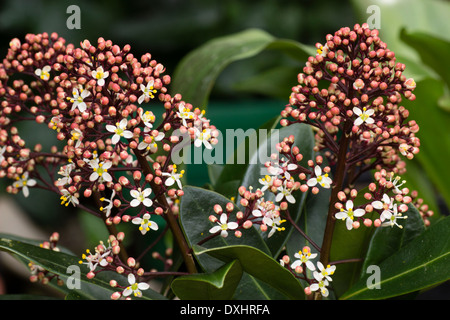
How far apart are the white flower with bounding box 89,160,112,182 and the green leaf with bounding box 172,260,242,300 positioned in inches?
5.7

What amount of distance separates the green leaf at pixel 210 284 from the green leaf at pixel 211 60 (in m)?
0.49

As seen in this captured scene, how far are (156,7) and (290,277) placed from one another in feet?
7.69

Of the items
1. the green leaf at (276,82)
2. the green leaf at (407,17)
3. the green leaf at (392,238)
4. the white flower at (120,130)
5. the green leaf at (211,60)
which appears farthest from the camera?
the green leaf at (407,17)

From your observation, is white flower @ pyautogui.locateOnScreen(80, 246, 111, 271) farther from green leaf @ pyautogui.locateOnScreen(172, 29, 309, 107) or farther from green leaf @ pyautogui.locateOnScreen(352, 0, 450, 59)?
green leaf @ pyautogui.locateOnScreen(352, 0, 450, 59)

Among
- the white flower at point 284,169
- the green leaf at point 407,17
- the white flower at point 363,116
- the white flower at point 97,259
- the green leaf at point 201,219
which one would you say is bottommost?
the white flower at point 97,259

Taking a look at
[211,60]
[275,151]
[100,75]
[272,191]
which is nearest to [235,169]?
[275,151]

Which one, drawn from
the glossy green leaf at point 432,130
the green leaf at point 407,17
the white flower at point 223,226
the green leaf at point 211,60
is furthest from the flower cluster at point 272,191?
the green leaf at point 407,17

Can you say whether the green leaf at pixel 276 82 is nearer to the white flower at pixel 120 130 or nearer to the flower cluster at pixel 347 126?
the flower cluster at pixel 347 126

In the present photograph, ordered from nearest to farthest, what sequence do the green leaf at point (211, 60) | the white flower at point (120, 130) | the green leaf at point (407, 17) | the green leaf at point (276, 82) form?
1. the white flower at point (120, 130)
2. the green leaf at point (211, 60)
3. the green leaf at point (276, 82)
4. the green leaf at point (407, 17)

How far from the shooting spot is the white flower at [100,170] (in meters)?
0.59

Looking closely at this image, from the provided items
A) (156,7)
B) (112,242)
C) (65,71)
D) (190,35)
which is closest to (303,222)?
(112,242)

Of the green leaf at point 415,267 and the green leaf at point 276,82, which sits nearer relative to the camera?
the green leaf at point 415,267

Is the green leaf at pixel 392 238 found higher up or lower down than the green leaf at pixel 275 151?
lower down
